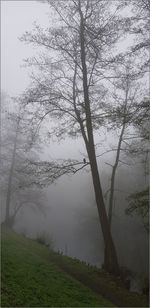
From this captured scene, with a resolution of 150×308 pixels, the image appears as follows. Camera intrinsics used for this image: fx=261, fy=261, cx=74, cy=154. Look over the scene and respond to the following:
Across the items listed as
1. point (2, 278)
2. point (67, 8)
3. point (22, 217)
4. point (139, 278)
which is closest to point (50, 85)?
point (67, 8)

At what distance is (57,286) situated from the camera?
7043 mm

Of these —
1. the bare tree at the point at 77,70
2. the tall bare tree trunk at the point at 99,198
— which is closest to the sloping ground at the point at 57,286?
the tall bare tree trunk at the point at 99,198

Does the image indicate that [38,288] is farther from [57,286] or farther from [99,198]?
[99,198]

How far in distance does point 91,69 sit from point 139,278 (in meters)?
10.7

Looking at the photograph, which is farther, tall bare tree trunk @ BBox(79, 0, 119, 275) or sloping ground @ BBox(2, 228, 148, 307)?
tall bare tree trunk @ BBox(79, 0, 119, 275)

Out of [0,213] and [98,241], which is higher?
[0,213]

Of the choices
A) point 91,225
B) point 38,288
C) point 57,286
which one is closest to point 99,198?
point 57,286

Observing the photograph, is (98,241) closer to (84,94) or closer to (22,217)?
(22,217)

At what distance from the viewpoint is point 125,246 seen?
20.5 m

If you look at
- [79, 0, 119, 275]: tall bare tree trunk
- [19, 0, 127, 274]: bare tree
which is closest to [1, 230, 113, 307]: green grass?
[79, 0, 119, 275]: tall bare tree trunk

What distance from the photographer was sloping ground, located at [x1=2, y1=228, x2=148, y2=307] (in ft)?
18.8

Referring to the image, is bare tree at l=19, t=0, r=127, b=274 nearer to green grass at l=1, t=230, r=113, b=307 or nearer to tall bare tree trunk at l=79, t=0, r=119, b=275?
tall bare tree trunk at l=79, t=0, r=119, b=275

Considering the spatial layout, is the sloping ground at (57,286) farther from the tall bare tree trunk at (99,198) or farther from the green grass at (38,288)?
the tall bare tree trunk at (99,198)

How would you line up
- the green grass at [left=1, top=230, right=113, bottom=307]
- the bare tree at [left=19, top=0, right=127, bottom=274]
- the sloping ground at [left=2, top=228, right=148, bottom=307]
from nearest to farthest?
the green grass at [left=1, top=230, right=113, bottom=307]
the sloping ground at [left=2, top=228, right=148, bottom=307]
the bare tree at [left=19, top=0, right=127, bottom=274]
